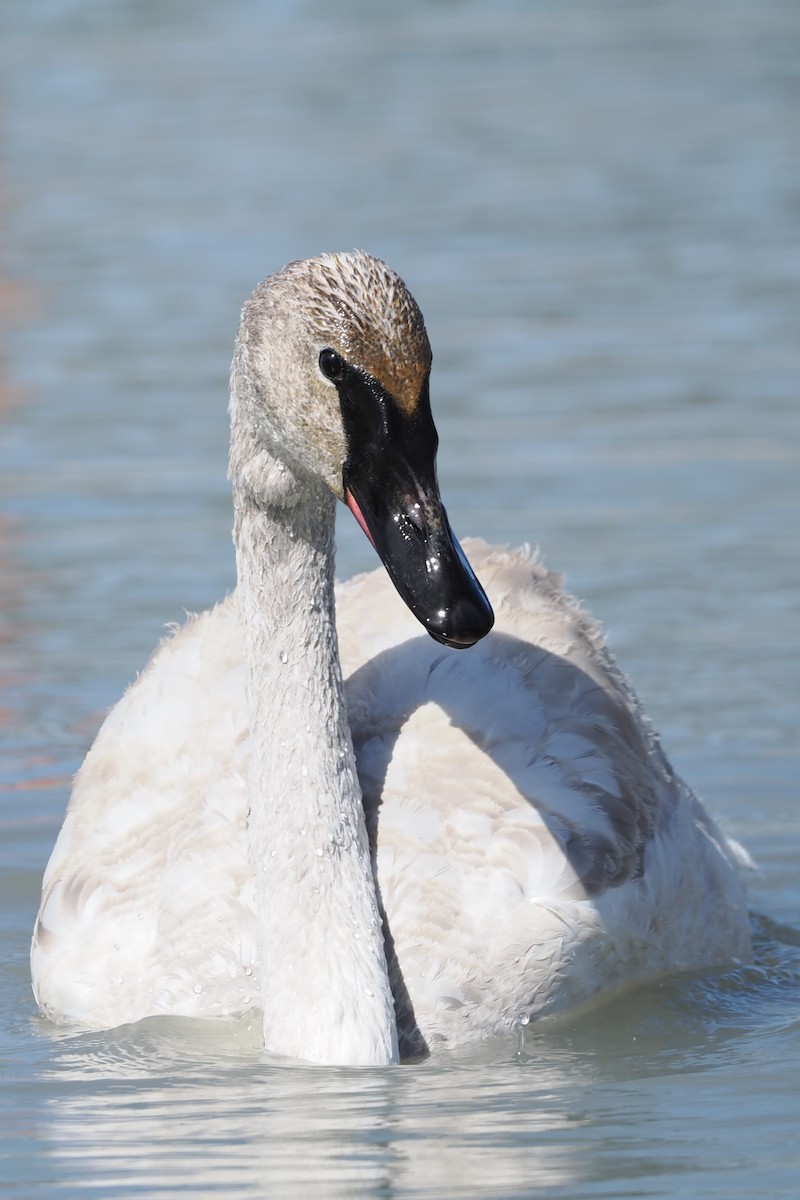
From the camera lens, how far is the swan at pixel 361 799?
6480mm

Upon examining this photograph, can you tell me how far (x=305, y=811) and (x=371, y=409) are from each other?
135 centimetres

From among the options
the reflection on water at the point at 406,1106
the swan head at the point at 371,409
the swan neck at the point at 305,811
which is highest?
the swan head at the point at 371,409

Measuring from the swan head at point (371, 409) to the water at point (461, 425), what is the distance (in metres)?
1.44

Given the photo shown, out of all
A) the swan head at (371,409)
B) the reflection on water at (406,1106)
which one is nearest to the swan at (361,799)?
the swan head at (371,409)

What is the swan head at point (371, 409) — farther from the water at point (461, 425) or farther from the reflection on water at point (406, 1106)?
the water at point (461, 425)

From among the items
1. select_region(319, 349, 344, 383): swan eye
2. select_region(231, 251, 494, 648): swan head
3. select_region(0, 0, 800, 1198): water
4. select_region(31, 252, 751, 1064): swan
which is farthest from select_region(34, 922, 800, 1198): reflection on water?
select_region(319, 349, 344, 383): swan eye

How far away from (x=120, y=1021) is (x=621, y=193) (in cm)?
1474

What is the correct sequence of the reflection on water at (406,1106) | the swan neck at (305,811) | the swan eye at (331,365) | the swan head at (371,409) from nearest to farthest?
the reflection on water at (406,1106) < the swan head at (371,409) < the swan eye at (331,365) < the swan neck at (305,811)

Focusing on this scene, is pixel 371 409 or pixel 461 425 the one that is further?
pixel 461 425

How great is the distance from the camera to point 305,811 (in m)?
7.14

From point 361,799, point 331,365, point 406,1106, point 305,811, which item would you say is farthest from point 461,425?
point 406,1106

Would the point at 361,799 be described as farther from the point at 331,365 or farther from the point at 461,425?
the point at 461,425

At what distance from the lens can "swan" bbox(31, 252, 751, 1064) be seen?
21.3 feet

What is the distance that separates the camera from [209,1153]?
6227 mm
